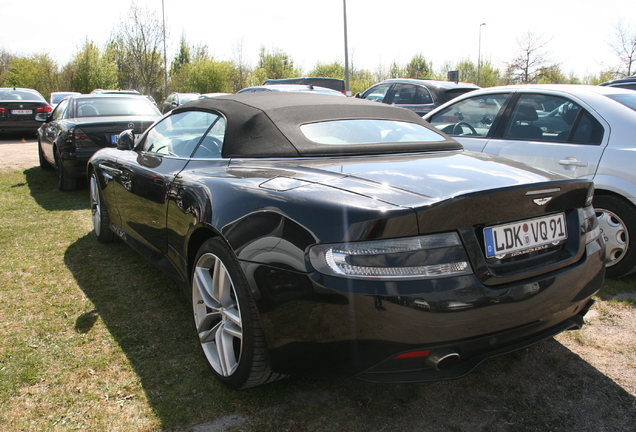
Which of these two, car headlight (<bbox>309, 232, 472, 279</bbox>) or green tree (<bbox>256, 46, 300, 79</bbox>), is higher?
green tree (<bbox>256, 46, 300, 79</bbox>)

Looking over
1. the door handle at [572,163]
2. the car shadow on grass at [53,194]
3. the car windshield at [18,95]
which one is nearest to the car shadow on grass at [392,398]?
A: the door handle at [572,163]

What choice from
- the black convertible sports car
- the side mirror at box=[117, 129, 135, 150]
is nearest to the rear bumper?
the black convertible sports car

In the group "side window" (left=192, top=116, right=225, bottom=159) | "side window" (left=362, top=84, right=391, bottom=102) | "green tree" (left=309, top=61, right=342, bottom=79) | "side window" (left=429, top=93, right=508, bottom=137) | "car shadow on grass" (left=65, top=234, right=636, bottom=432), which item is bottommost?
"car shadow on grass" (left=65, top=234, right=636, bottom=432)

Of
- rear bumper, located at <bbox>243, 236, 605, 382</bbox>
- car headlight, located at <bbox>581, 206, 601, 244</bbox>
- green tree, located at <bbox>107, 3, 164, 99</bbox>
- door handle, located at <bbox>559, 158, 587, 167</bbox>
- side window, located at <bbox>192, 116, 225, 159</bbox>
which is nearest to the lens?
rear bumper, located at <bbox>243, 236, 605, 382</bbox>

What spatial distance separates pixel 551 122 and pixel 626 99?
21.8 inches

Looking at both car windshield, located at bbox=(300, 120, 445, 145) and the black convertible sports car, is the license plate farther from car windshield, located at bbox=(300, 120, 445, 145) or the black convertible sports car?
car windshield, located at bbox=(300, 120, 445, 145)

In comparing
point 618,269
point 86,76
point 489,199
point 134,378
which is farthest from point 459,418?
point 86,76

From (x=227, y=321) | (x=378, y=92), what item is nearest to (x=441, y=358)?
(x=227, y=321)

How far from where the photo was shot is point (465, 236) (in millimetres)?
1870

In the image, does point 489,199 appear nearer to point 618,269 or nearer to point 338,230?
point 338,230

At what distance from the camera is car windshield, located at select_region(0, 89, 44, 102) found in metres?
14.8

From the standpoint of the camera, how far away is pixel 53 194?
7074mm

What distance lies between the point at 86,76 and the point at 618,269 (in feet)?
146

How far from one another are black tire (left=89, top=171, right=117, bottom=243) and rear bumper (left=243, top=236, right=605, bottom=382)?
9.75 feet
